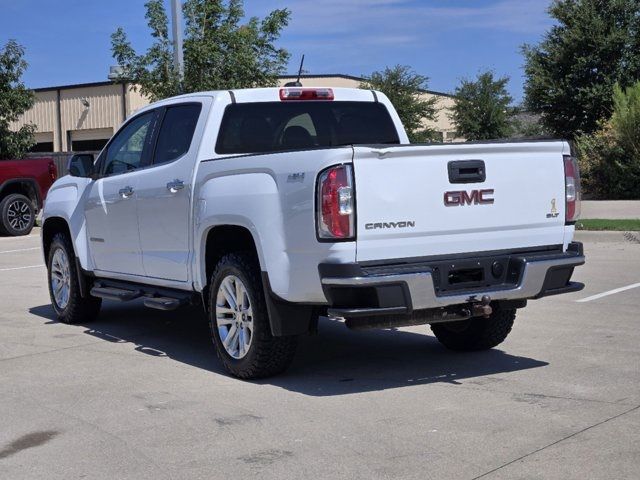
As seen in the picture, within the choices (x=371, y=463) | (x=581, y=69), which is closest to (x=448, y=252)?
(x=371, y=463)

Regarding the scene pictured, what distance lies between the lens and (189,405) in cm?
612

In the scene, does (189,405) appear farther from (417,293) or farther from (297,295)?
(417,293)

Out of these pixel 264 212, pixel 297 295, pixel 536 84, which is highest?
pixel 536 84

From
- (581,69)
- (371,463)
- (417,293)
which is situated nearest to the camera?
(371,463)

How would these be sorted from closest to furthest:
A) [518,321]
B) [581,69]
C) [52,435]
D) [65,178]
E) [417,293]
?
[52,435], [417,293], [518,321], [65,178], [581,69]

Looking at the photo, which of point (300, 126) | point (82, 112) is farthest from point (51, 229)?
point (82, 112)

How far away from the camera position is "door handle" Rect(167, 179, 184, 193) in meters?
7.28

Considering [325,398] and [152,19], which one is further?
[152,19]

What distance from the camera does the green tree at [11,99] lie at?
82.8ft

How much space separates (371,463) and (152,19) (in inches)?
757

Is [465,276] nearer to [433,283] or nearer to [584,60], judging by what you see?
[433,283]

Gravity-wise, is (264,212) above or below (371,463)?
above

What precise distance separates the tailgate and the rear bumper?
9 centimetres

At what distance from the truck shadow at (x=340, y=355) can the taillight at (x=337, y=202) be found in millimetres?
1192
